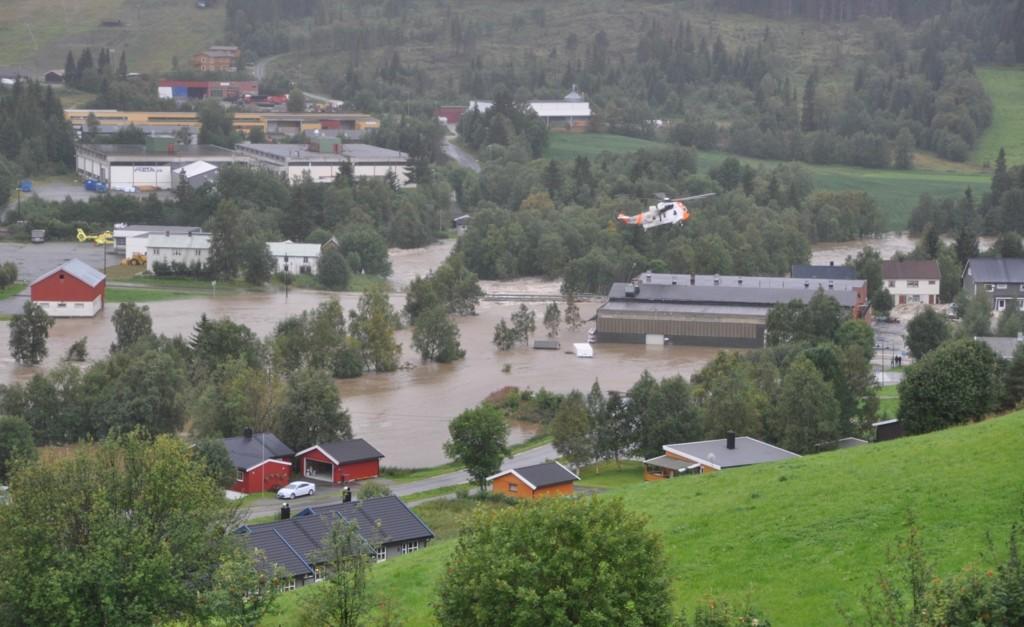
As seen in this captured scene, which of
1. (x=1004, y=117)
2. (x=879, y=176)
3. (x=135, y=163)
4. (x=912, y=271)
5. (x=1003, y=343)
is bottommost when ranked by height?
(x=879, y=176)

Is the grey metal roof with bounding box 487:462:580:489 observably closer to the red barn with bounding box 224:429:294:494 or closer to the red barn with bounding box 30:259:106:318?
the red barn with bounding box 224:429:294:494

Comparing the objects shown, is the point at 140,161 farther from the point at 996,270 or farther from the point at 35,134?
the point at 996,270

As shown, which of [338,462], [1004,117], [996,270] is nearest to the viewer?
[338,462]

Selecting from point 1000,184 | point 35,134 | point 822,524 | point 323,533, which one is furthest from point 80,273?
point 1000,184

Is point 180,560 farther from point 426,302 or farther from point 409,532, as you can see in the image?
point 426,302

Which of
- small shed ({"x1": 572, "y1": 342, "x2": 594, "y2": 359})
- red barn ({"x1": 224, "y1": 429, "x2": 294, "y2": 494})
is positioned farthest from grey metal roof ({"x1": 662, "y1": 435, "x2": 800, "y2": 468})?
small shed ({"x1": 572, "y1": 342, "x2": 594, "y2": 359})

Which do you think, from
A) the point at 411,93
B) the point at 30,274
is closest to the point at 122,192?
the point at 30,274
